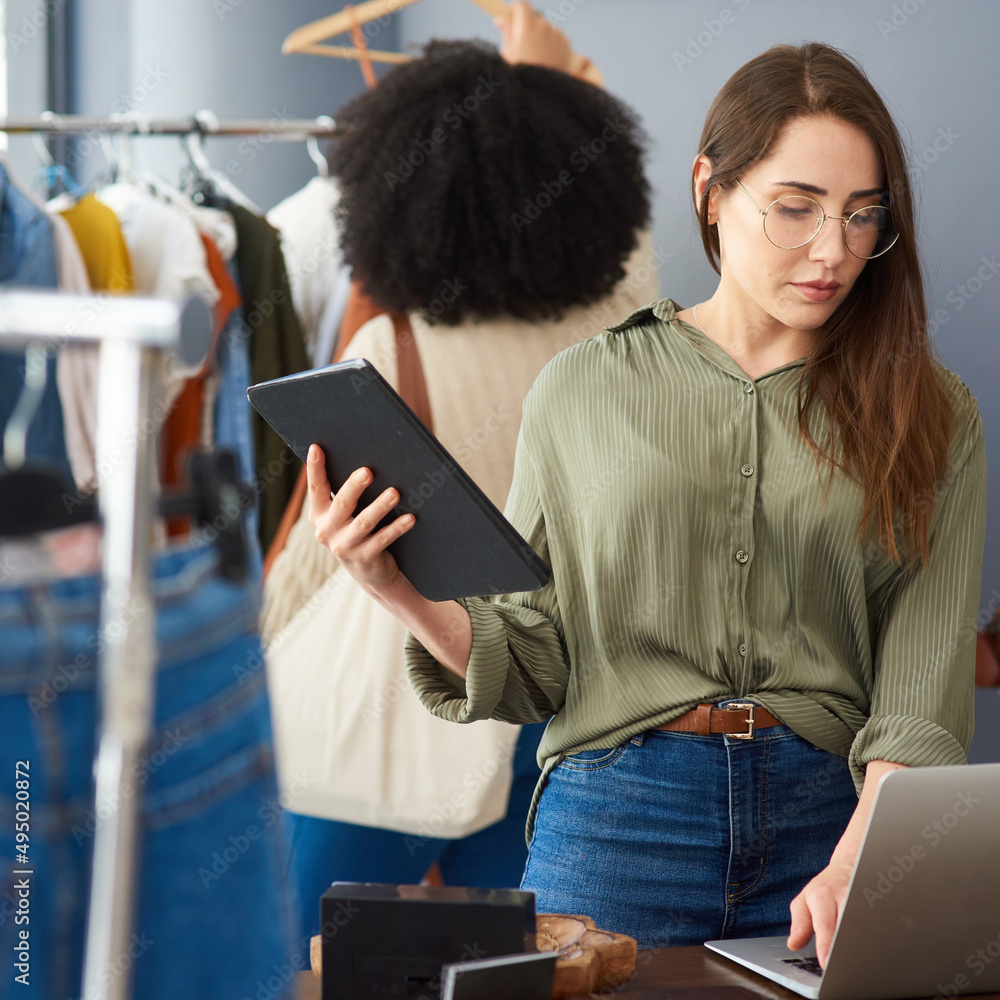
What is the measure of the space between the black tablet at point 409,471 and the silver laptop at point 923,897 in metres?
0.28

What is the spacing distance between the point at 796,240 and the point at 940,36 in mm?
602

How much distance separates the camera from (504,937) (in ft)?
2.17

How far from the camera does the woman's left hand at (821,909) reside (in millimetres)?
738

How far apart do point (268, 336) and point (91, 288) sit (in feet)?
0.92

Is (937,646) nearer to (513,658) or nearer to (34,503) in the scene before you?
(513,658)

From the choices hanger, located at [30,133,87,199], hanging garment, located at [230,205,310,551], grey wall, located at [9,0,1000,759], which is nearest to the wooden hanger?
grey wall, located at [9,0,1000,759]

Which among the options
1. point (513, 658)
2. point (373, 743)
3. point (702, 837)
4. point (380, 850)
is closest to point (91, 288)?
point (373, 743)

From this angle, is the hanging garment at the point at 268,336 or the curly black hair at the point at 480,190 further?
the hanging garment at the point at 268,336

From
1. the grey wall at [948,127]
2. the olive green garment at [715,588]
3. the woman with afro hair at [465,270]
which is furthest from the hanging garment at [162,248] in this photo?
the olive green garment at [715,588]

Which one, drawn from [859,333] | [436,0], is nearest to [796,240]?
[859,333]

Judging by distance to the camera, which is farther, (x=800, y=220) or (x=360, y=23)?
(x=360, y=23)

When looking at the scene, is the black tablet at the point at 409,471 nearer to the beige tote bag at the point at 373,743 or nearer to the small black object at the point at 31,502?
the small black object at the point at 31,502

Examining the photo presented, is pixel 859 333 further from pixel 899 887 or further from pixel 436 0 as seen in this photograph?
pixel 436 0

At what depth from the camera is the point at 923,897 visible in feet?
2.21
